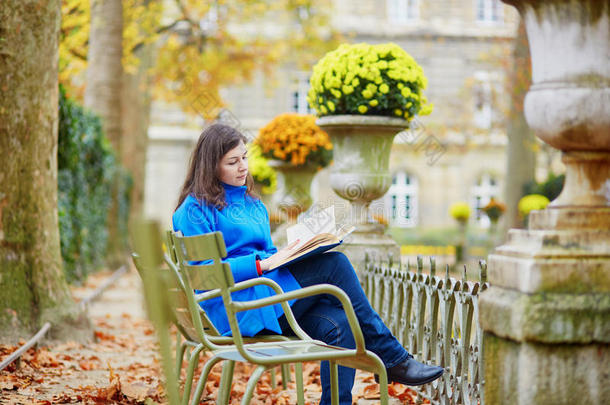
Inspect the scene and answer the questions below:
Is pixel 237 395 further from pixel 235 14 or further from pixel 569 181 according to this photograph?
pixel 235 14

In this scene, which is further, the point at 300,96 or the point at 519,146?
the point at 300,96

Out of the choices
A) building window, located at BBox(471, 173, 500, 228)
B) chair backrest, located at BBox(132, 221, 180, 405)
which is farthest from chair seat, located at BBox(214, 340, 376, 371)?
building window, located at BBox(471, 173, 500, 228)

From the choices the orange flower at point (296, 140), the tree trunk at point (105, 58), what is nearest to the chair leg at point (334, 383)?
the orange flower at point (296, 140)

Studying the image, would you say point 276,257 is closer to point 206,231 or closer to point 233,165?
point 206,231

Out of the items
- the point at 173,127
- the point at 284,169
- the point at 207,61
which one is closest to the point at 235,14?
the point at 207,61

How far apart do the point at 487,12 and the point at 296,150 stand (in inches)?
1146

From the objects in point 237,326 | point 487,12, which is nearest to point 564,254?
point 237,326

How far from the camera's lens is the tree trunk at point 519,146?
1864 cm

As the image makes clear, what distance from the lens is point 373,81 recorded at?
6.24 metres

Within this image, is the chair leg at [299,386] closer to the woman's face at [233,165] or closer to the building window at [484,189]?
the woman's face at [233,165]

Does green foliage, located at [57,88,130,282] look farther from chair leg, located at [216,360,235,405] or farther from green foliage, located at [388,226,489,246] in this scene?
green foliage, located at [388,226,489,246]

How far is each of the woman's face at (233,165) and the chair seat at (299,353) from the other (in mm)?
1018

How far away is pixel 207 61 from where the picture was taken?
22.1m

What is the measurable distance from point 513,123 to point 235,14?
300 inches
